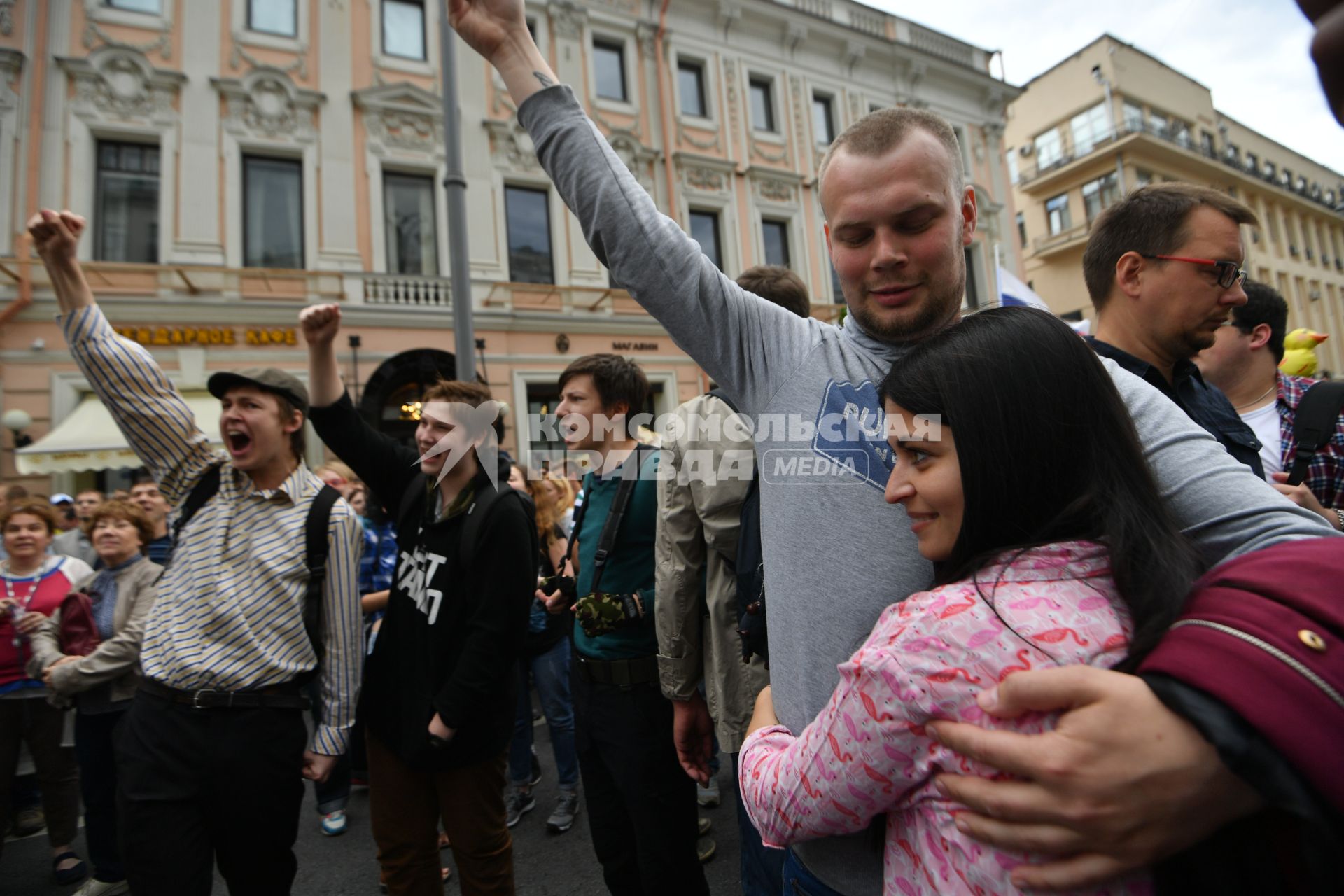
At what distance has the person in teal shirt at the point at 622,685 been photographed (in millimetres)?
2289

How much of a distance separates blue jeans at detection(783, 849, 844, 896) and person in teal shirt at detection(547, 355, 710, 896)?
1.08 metres

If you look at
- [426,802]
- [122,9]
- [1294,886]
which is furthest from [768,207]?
[1294,886]

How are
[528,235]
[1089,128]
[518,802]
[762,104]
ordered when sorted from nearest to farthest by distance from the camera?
[518,802]
[528,235]
[762,104]
[1089,128]

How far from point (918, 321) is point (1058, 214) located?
3165 cm

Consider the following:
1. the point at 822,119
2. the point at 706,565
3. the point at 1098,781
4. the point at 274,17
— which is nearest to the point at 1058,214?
the point at 822,119

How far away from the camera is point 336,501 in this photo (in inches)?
96.5

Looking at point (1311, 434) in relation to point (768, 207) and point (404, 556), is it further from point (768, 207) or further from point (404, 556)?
point (768, 207)

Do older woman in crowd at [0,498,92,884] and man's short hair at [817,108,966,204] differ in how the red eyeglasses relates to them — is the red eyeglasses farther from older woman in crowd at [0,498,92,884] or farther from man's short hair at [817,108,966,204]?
older woman in crowd at [0,498,92,884]

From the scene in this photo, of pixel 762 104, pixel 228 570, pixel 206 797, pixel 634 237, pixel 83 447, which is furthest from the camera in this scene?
pixel 762 104

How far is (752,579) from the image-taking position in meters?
1.94

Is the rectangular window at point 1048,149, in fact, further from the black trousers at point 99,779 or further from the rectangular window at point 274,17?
the black trousers at point 99,779

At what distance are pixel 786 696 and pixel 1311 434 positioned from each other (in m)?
2.44

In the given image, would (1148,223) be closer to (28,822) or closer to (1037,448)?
(1037,448)

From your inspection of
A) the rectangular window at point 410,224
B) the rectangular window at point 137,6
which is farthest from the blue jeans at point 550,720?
the rectangular window at point 137,6
